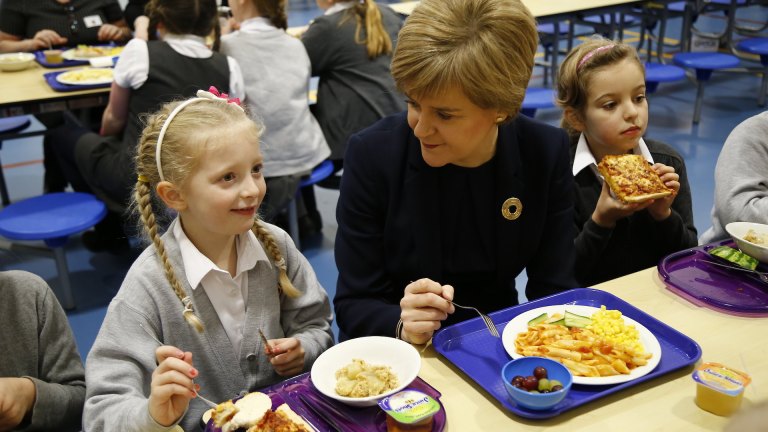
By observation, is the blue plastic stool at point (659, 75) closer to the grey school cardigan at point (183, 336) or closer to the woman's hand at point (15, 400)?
the grey school cardigan at point (183, 336)

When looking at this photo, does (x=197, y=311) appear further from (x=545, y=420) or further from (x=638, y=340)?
(x=638, y=340)

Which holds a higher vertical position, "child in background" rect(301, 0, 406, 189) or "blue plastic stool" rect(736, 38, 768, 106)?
"child in background" rect(301, 0, 406, 189)

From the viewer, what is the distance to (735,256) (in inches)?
76.1

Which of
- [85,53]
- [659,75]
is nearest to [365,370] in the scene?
[85,53]

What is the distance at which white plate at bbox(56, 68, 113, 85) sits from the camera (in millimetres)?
3667

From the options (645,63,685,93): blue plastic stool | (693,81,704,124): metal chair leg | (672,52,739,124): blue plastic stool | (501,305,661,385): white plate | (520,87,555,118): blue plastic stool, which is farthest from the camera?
(693,81,704,124): metal chair leg

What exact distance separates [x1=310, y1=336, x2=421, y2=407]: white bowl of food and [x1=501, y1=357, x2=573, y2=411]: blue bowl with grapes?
185 mm

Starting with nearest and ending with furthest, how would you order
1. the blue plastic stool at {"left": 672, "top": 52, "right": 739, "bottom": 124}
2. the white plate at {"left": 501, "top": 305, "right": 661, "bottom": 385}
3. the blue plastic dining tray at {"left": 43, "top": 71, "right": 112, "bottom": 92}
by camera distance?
the white plate at {"left": 501, "top": 305, "right": 661, "bottom": 385} < the blue plastic dining tray at {"left": 43, "top": 71, "right": 112, "bottom": 92} < the blue plastic stool at {"left": 672, "top": 52, "right": 739, "bottom": 124}

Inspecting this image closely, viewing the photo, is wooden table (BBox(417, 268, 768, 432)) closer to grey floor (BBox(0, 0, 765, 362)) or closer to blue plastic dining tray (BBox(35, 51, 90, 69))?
grey floor (BBox(0, 0, 765, 362))

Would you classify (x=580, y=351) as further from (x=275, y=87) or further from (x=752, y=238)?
(x=275, y=87)

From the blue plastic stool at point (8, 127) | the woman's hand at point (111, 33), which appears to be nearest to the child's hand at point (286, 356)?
the blue plastic stool at point (8, 127)

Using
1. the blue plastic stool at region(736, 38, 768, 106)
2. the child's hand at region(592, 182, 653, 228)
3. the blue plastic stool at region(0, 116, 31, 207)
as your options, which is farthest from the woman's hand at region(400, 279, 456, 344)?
the blue plastic stool at region(736, 38, 768, 106)

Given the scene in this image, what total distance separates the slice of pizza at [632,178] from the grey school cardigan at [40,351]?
4.85ft

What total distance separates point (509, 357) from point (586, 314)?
0.83ft
